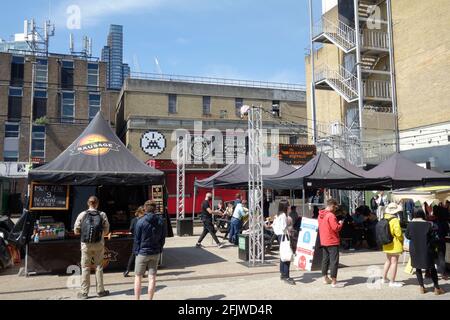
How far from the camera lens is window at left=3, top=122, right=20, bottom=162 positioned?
42906 millimetres

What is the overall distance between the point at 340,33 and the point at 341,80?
333cm

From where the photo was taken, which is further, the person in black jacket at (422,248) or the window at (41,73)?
the window at (41,73)

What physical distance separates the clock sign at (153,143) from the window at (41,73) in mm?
13265

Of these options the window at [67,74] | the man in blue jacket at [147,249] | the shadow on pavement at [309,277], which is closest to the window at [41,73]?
the window at [67,74]

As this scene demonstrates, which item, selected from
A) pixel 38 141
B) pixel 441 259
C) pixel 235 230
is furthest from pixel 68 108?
pixel 441 259

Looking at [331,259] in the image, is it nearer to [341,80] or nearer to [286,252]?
[286,252]

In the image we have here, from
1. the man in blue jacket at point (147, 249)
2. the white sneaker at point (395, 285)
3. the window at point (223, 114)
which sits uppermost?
the window at point (223, 114)

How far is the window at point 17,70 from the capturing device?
4512cm

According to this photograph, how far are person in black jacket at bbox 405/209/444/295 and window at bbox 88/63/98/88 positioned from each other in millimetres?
44035

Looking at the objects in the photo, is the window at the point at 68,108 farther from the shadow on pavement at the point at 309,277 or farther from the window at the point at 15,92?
the shadow on pavement at the point at 309,277

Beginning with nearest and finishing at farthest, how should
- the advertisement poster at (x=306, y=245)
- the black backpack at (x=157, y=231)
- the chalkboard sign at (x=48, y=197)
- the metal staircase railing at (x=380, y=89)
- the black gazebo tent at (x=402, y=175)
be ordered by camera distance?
the black backpack at (x=157, y=231) < the advertisement poster at (x=306, y=245) < the chalkboard sign at (x=48, y=197) < the black gazebo tent at (x=402, y=175) < the metal staircase railing at (x=380, y=89)

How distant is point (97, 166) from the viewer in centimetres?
1116

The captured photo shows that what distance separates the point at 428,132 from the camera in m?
24.1
